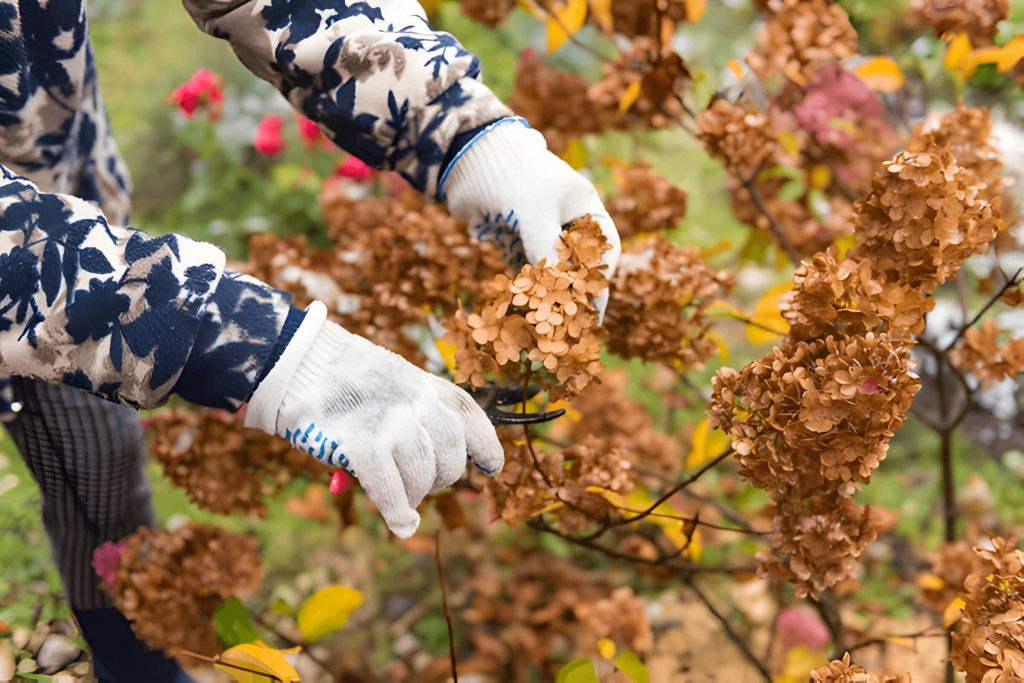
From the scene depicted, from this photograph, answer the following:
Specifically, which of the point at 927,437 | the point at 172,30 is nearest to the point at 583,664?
the point at 927,437

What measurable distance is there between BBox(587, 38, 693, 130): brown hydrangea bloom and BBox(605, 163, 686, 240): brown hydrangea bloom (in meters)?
0.11

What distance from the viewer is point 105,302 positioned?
2.70ft

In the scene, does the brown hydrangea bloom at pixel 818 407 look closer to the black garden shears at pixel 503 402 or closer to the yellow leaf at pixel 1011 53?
the black garden shears at pixel 503 402

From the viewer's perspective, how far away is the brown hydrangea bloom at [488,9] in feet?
5.30

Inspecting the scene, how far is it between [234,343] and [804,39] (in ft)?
3.29

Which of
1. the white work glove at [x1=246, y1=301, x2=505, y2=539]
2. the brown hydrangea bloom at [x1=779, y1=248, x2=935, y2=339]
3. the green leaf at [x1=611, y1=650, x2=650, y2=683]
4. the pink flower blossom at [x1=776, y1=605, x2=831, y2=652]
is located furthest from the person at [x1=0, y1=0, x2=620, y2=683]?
the pink flower blossom at [x1=776, y1=605, x2=831, y2=652]

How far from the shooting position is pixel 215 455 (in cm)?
135

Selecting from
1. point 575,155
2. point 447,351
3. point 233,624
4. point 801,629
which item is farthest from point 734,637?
point 575,155

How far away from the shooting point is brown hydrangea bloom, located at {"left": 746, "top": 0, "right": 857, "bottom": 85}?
132 centimetres

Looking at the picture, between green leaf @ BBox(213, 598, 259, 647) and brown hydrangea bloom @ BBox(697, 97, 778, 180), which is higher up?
brown hydrangea bloom @ BBox(697, 97, 778, 180)

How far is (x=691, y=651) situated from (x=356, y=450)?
3.97 feet

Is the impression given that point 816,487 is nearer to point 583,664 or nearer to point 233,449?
point 583,664

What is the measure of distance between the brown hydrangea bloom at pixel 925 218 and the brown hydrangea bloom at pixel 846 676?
421 mm

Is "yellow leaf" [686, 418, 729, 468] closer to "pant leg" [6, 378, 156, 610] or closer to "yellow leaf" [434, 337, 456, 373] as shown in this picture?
"yellow leaf" [434, 337, 456, 373]
